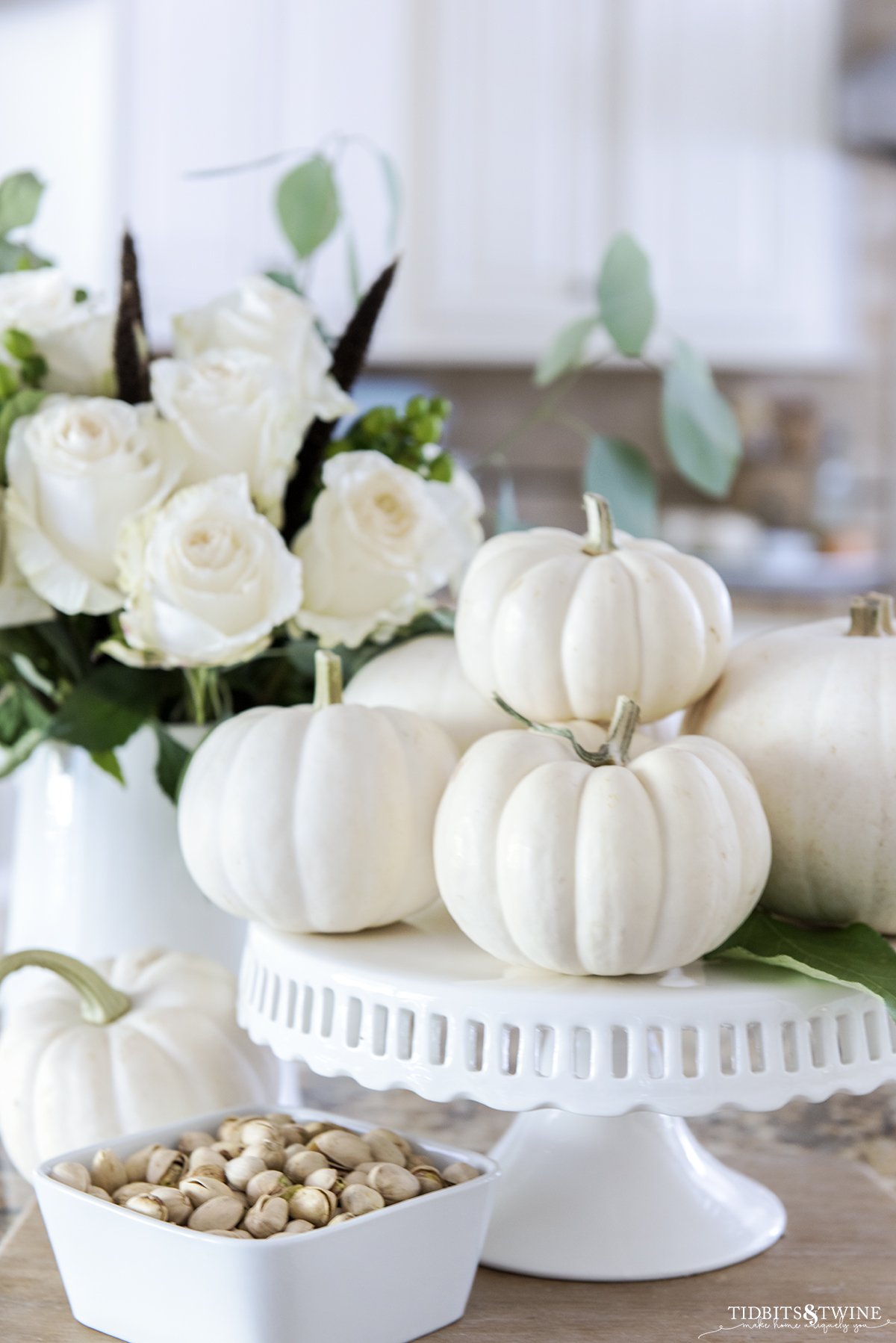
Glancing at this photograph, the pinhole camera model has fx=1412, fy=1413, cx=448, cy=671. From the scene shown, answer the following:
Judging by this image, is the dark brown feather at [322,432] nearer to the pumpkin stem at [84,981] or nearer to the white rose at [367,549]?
the white rose at [367,549]

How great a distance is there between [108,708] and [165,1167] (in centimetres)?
29

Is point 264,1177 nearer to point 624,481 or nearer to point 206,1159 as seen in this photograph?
point 206,1159

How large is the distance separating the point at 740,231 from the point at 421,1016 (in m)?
2.61

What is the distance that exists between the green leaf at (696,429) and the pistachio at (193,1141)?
545mm

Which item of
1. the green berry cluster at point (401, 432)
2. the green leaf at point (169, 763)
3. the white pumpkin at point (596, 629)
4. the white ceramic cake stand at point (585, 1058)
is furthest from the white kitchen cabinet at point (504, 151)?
the white ceramic cake stand at point (585, 1058)

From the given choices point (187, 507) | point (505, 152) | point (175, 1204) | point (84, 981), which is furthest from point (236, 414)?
point (505, 152)

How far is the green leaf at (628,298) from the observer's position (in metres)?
0.90

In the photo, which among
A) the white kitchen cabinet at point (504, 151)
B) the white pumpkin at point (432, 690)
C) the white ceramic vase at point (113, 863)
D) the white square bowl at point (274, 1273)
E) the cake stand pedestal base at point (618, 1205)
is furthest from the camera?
the white kitchen cabinet at point (504, 151)

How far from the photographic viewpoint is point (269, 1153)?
20.2 inches

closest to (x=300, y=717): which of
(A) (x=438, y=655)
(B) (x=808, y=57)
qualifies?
(A) (x=438, y=655)

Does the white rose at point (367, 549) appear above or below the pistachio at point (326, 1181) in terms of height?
above

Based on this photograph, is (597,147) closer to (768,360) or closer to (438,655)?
(768,360)

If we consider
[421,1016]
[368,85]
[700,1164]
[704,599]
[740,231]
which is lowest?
[700,1164]

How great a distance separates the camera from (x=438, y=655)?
2.28 feet
